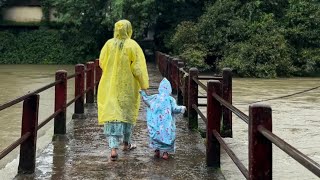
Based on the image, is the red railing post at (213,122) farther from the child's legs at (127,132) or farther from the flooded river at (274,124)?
the child's legs at (127,132)

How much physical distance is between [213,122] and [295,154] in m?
2.81

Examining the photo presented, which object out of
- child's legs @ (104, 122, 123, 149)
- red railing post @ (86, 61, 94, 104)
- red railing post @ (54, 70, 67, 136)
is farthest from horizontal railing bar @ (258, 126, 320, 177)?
red railing post @ (86, 61, 94, 104)

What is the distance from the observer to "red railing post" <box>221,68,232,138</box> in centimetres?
740

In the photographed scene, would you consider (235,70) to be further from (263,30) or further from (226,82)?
(226,82)

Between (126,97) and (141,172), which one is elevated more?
(126,97)

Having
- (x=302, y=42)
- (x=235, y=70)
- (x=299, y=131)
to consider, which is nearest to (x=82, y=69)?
(x=299, y=131)

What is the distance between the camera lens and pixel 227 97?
7.43 m

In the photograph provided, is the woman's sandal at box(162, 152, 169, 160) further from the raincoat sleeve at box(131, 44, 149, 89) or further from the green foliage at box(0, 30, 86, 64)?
the green foliage at box(0, 30, 86, 64)

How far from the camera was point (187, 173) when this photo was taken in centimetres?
532

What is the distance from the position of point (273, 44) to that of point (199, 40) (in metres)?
3.90

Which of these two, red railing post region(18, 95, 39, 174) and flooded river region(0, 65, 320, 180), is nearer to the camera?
red railing post region(18, 95, 39, 174)

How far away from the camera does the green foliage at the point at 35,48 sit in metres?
34.4

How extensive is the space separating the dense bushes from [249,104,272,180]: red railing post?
763 inches

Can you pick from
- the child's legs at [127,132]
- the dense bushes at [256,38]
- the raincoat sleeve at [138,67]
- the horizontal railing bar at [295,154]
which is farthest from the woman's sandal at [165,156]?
the dense bushes at [256,38]
